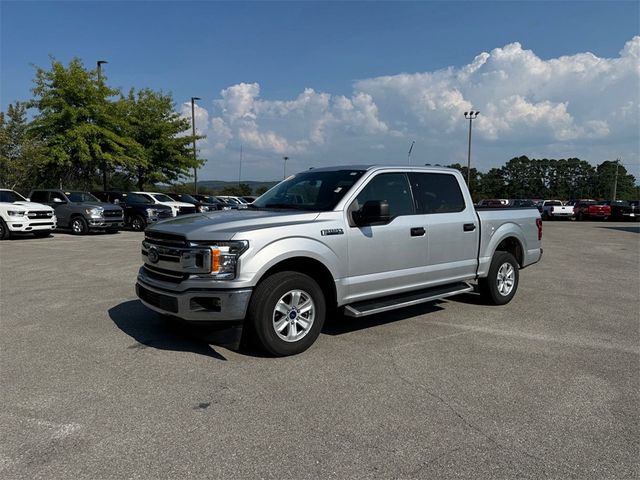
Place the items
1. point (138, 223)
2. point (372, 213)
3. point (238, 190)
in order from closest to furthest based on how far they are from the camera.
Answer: point (372, 213)
point (138, 223)
point (238, 190)

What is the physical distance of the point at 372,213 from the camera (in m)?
4.83

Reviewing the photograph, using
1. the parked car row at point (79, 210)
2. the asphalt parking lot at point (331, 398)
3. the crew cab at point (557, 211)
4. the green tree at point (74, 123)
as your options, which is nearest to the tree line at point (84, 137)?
the green tree at point (74, 123)

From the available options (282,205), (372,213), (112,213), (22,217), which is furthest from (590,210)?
(372,213)

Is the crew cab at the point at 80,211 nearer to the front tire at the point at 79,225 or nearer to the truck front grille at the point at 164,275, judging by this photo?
the front tire at the point at 79,225

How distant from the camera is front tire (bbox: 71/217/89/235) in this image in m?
17.9

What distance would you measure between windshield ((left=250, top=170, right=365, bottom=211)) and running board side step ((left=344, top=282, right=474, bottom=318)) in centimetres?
110

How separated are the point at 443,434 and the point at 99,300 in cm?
550

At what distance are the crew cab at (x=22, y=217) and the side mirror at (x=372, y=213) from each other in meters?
14.7

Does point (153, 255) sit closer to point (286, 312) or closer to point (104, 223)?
point (286, 312)

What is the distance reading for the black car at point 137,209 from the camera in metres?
20.0

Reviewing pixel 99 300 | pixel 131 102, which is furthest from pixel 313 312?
pixel 131 102

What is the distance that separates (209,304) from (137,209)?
17381mm

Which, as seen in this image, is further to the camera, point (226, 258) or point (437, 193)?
point (437, 193)

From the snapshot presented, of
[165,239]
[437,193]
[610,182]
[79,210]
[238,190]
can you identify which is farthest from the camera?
[610,182]
